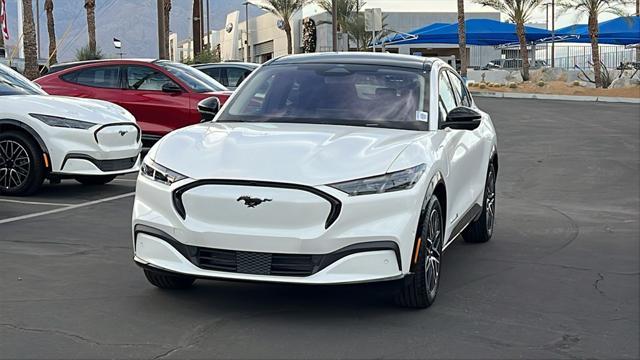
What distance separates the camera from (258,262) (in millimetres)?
5098

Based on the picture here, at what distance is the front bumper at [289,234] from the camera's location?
5.02 meters

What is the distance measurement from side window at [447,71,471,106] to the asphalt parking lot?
122 cm

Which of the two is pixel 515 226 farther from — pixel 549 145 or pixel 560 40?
pixel 560 40

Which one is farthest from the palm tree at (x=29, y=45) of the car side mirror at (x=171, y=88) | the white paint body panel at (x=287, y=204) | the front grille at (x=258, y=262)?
the front grille at (x=258, y=262)

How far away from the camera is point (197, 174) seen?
5199 mm

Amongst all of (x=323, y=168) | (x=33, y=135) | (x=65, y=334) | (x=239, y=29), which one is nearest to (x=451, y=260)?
(x=323, y=168)

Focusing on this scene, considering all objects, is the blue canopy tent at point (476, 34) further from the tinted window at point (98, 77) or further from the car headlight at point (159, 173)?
the car headlight at point (159, 173)

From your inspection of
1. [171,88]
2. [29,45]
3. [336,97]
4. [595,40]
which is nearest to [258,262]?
[336,97]

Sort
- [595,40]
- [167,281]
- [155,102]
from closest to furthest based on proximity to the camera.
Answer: [167,281] → [155,102] → [595,40]

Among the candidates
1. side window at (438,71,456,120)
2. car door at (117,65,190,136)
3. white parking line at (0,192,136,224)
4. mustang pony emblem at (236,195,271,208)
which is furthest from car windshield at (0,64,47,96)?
mustang pony emblem at (236,195,271,208)

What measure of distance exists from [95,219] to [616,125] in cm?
1492

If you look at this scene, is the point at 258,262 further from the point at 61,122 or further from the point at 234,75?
the point at 234,75

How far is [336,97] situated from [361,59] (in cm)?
57

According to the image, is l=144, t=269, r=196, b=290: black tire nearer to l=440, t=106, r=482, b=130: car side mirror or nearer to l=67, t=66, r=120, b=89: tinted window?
l=440, t=106, r=482, b=130: car side mirror
